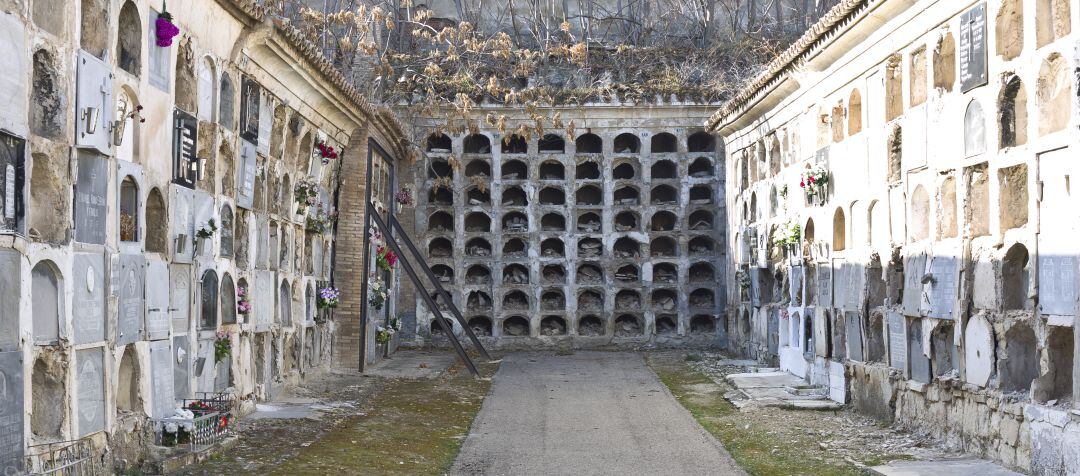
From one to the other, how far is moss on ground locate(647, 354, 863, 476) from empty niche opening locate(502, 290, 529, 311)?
221 inches

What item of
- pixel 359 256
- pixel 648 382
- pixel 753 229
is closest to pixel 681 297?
pixel 753 229

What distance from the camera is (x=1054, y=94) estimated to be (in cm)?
755

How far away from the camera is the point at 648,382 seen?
1441 cm

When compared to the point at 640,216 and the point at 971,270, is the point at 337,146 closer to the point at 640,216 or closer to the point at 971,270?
the point at 640,216

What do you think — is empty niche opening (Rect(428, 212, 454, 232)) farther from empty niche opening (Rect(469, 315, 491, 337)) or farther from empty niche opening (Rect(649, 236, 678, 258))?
empty niche opening (Rect(649, 236, 678, 258))

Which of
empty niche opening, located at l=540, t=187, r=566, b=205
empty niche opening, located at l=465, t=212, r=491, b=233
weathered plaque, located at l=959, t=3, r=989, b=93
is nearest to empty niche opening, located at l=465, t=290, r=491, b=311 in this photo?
empty niche opening, located at l=465, t=212, r=491, b=233

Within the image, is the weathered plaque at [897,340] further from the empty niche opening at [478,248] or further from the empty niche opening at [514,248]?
the empty niche opening at [478,248]

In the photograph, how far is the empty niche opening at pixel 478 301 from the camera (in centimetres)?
1955

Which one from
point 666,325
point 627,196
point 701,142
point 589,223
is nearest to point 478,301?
point 589,223

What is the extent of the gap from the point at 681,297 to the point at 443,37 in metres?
6.27

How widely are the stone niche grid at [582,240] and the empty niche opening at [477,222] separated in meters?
0.14

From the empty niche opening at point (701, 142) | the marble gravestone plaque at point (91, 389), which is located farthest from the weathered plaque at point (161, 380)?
the empty niche opening at point (701, 142)

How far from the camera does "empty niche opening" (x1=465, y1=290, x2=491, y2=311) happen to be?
64.1 ft

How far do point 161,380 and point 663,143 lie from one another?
12943mm
